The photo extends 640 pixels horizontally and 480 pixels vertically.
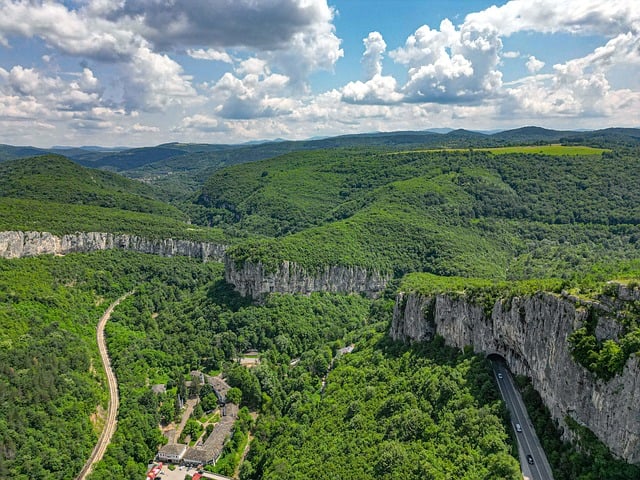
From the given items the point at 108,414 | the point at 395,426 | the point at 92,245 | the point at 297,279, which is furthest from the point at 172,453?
the point at 92,245

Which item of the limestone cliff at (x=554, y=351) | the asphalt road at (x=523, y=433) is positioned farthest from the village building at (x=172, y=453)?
the asphalt road at (x=523, y=433)

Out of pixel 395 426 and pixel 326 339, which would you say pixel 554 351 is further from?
pixel 326 339

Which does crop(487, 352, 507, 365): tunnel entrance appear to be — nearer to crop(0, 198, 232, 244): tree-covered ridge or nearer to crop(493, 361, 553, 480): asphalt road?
crop(493, 361, 553, 480): asphalt road

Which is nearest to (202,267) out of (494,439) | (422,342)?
(422,342)

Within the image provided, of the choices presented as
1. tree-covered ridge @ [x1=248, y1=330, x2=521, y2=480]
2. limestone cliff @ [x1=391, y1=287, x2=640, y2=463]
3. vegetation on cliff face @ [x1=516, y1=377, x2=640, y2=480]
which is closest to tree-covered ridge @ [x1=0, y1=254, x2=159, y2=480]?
tree-covered ridge @ [x1=248, y1=330, x2=521, y2=480]

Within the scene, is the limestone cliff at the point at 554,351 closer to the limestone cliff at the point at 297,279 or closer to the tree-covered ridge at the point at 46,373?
the tree-covered ridge at the point at 46,373
